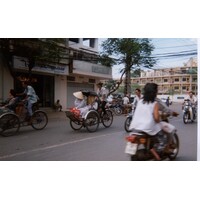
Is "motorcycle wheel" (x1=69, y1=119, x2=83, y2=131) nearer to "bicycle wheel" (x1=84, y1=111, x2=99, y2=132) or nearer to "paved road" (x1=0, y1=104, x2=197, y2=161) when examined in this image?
"bicycle wheel" (x1=84, y1=111, x2=99, y2=132)

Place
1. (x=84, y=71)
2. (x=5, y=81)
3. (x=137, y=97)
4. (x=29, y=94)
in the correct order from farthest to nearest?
(x=84, y=71), (x=29, y=94), (x=5, y=81), (x=137, y=97)

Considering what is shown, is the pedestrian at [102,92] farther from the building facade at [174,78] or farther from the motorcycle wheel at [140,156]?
the motorcycle wheel at [140,156]

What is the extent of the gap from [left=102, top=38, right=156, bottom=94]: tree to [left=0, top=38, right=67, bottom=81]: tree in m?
0.62

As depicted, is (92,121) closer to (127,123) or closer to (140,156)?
(127,123)

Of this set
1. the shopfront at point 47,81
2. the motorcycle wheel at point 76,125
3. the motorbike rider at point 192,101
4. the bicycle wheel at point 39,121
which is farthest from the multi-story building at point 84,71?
the motorbike rider at point 192,101

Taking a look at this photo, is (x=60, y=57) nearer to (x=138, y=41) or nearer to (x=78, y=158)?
(x=138, y=41)

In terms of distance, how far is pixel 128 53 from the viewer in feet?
11.0

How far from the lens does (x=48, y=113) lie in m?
3.64

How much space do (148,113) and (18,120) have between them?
6.57 feet

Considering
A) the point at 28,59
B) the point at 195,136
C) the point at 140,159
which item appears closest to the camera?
the point at 140,159

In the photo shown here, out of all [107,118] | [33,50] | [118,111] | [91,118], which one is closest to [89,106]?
[91,118]

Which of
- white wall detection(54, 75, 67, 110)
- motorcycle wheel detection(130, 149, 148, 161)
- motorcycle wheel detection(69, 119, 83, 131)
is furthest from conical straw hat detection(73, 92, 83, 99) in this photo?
motorcycle wheel detection(130, 149, 148, 161)

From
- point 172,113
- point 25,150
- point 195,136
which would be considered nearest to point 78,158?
point 25,150
